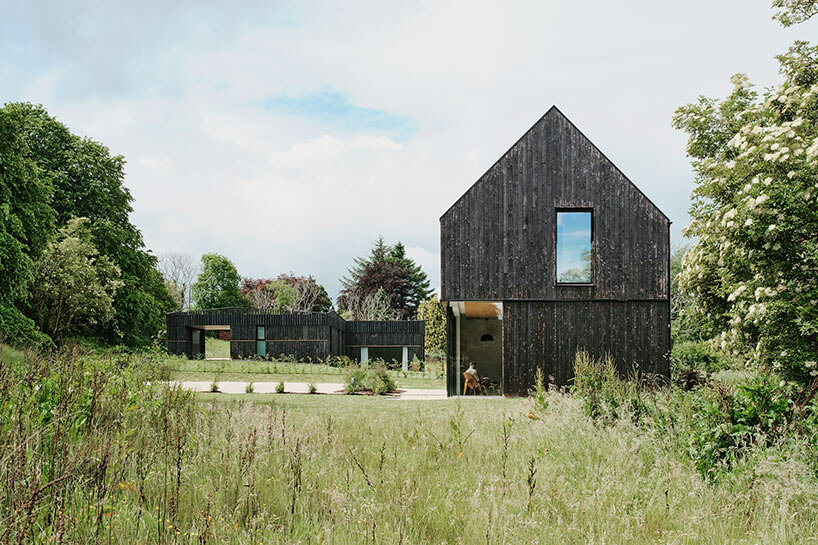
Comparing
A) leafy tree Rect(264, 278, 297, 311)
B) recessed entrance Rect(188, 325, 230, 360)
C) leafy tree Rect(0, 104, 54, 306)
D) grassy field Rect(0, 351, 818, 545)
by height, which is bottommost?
recessed entrance Rect(188, 325, 230, 360)

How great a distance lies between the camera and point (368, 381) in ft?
55.0

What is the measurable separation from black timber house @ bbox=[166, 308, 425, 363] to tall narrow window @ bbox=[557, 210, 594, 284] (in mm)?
17568

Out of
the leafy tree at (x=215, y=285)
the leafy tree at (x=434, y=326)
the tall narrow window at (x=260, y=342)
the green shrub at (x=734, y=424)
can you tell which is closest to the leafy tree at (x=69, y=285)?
the tall narrow window at (x=260, y=342)

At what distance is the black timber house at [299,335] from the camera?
104ft

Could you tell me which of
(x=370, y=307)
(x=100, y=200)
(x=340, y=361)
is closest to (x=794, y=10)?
(x=340, y=361)

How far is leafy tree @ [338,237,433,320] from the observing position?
5066 cm

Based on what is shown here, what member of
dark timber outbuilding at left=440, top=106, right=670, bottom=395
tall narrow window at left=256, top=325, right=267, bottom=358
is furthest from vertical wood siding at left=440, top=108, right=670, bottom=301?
tall narrow window at left=256, top=325, right=267, bottom=358

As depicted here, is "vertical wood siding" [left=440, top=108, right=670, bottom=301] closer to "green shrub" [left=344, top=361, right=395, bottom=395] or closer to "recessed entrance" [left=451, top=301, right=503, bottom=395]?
"green shrub" [left=344, top=361, right=395, bottom=395]

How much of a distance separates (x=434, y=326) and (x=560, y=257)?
19167mm

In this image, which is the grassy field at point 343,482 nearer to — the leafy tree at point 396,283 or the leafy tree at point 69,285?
the leafy tree at point 69,285

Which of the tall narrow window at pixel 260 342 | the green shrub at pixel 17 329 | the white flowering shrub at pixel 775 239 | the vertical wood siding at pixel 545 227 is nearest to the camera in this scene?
the white flowering shrub at pixel 775 239

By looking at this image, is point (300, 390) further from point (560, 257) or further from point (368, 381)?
point (560, 257)

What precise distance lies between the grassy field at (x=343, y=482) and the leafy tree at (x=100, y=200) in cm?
2491

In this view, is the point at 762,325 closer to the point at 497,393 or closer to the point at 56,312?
the point at 497,393
